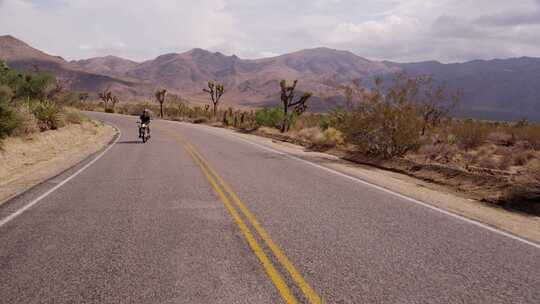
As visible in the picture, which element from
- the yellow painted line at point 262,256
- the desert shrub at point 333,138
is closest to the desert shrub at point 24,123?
the yellow painted line at point 262,256

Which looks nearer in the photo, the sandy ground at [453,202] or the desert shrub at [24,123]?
the sandy ground at [453,202]

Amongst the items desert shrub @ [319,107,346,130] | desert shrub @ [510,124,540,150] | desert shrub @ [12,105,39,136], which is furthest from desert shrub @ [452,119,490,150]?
desert shrub @ [12,105,39,136]

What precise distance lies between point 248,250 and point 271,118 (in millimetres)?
32547

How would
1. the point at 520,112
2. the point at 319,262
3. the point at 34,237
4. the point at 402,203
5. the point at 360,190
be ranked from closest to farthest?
the point at 319,262, the point at 34,237, the point at 402,203, the point at 360,190, the point at 520,112

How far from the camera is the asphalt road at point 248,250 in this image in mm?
4297

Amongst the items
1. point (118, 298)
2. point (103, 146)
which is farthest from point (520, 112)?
point (118, 298)

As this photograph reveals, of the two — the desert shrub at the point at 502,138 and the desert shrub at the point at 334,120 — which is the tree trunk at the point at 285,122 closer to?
the desert shrub at the point at 334,120

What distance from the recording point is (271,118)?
37656 mm

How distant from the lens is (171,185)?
9703 millimetres

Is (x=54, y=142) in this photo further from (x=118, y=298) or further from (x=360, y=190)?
(x=118, y=298)

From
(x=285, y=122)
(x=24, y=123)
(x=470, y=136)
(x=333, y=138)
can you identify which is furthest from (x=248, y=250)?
(x=285, y=122)

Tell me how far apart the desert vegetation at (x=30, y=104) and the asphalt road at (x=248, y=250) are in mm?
8650

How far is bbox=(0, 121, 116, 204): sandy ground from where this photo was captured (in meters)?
10.4

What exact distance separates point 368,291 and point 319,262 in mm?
843
